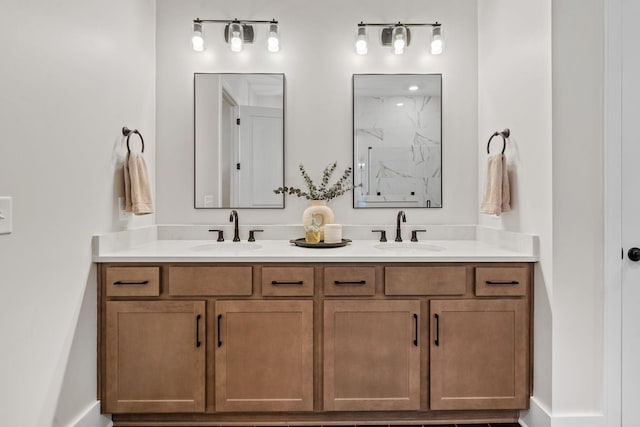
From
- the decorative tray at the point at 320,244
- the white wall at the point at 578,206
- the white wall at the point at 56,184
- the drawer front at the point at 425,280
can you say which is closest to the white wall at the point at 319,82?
the decorative tray at the point at 320,244

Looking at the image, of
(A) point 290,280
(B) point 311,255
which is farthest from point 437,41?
(A) point 290,280

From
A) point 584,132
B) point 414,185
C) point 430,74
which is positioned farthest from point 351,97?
point 584,132

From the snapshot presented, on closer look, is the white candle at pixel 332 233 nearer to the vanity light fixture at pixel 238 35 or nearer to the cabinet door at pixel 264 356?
the cabinet door at pixel 264 356

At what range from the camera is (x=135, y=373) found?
6.24 ft

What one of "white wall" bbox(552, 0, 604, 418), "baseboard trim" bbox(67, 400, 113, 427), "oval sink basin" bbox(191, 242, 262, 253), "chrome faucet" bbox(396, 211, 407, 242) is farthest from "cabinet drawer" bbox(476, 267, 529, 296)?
"baseboard trim" bbox(67, 400, 113, 427)

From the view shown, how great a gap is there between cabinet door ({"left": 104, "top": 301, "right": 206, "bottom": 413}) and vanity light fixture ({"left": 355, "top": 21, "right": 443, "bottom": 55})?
6.11ft

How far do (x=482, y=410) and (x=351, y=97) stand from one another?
198 centimetres

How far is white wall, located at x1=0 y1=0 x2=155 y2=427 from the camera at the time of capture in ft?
4.48

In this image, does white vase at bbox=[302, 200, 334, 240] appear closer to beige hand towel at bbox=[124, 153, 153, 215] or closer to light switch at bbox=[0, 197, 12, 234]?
beige hand towel at bbox=[124, 153, 153, 215]

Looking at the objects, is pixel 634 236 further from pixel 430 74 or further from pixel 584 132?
pixel 430 74

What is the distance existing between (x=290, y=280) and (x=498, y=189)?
1212 mm

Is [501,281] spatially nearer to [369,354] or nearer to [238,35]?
[369,354]

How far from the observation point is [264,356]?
192 centimetres

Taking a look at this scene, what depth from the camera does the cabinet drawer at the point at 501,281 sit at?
1926 mm
